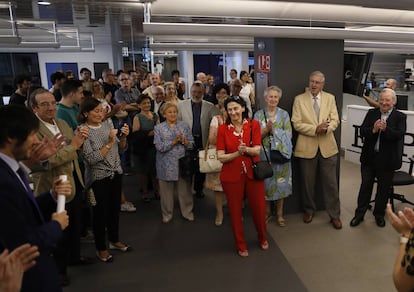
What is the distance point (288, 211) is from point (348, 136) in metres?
2.84

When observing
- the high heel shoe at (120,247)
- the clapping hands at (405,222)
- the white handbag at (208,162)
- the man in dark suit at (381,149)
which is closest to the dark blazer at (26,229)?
the clapping hands at (405,222)

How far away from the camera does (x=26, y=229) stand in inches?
54.4

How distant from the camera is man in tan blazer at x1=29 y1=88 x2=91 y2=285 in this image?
7.82 ft

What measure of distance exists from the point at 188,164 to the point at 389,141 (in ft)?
6.93

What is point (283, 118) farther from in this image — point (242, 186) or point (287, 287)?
point (287, 287)

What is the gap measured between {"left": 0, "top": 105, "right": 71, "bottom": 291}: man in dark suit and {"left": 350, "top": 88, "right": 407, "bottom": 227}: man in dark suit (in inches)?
122

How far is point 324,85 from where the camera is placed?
3854mm

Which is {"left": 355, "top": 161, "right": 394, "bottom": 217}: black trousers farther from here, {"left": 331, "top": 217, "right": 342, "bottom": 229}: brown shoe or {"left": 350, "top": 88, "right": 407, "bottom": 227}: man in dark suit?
{"left": 331, "top": 217, "right": 342, "bottom": 229}: brown shoe

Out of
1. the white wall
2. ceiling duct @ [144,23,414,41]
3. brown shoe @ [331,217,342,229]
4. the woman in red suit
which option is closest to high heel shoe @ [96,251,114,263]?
the woman in red suit

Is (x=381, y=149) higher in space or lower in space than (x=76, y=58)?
lower

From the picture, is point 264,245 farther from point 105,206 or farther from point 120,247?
point 105,206

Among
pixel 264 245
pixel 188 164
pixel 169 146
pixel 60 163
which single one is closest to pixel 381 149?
pixel 264 245

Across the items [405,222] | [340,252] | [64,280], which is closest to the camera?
[405,222]

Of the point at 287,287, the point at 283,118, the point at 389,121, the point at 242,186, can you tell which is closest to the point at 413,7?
the point at 389,121
